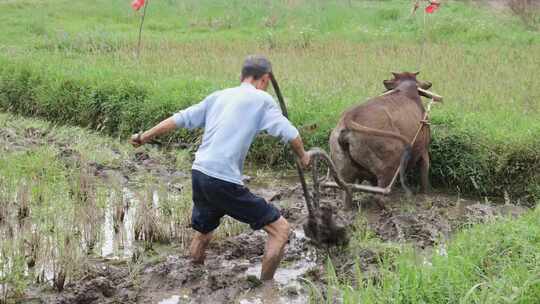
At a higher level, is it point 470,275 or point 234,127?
point 234,127

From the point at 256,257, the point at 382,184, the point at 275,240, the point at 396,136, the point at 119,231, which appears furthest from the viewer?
the point at 382,184

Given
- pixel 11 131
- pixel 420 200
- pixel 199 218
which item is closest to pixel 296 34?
pixel 11 131

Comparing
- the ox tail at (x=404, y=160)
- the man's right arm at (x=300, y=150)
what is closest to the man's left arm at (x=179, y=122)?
the man's right arm at (x=300, y=150)

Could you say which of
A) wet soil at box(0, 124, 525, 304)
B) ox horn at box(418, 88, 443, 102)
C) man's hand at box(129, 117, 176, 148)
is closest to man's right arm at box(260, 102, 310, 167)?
man's hand at box(129, 117, 176, 148)

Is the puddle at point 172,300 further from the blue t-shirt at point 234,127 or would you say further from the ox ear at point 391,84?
the ox ear at point 391,84

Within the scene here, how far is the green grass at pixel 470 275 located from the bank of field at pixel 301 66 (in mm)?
2476

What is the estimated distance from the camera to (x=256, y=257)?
5.46m

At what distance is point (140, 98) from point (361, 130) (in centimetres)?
395

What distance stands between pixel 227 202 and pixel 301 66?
6892 millimetres

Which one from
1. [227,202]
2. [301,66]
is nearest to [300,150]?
[227,202]

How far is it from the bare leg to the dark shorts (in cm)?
19

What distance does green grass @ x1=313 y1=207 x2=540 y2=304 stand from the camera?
12.7ft

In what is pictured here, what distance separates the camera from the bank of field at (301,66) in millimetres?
7352

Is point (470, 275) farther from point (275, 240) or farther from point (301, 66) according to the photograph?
point (301, 66)
